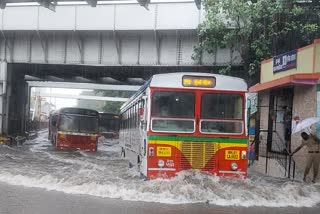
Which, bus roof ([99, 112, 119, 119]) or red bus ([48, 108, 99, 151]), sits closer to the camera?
red bus ([48, 108, 99, 151])

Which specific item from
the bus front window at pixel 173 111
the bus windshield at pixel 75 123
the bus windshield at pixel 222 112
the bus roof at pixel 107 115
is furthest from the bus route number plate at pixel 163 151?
the bus roof at pixel 107 115

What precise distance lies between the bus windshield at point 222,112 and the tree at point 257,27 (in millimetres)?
11646

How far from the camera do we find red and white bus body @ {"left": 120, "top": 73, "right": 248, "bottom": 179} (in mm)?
12492

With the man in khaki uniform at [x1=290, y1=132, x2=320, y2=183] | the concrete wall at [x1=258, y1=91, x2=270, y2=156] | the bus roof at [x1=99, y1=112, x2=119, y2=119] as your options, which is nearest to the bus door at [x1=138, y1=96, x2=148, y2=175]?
the man in khaki uniform at [x1=290, y1=132, x2=320, y2=183]

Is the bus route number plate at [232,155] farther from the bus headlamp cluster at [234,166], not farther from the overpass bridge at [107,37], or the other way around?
the overpass bridge at [107,37]

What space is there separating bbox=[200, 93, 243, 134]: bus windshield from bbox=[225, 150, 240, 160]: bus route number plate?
0.48m

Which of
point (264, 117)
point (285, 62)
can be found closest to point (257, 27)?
point (264, 117)

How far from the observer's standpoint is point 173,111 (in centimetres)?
1273

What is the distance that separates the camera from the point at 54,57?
2956 centimetres

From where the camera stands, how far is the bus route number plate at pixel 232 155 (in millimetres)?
12734

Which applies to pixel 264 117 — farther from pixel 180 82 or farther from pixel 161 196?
pixel 161 196

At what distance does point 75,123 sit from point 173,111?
694 inches

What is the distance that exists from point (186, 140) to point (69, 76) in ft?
93.7

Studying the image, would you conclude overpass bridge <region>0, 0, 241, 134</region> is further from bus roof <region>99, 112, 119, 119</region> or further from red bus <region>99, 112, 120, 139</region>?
red bus <region>99, 112, 120, 139</region>
